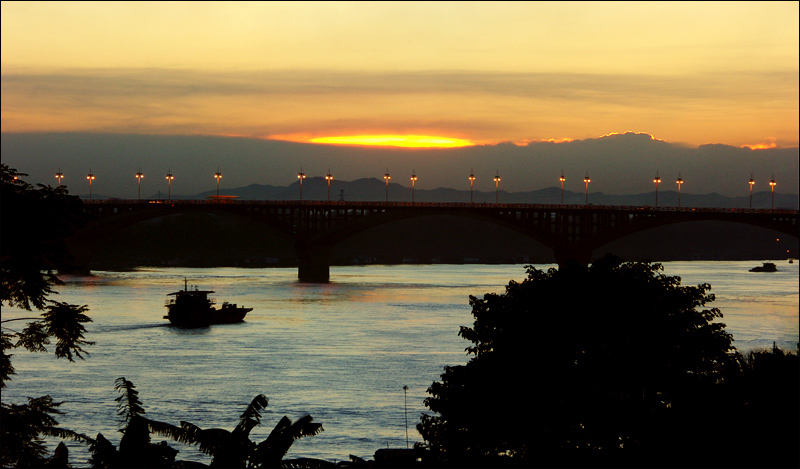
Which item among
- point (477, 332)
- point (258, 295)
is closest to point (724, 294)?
point (258, 295)

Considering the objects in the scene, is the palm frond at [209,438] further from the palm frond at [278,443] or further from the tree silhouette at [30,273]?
the tree silhouette at [30,273]

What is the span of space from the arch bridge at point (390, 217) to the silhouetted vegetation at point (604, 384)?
428ft

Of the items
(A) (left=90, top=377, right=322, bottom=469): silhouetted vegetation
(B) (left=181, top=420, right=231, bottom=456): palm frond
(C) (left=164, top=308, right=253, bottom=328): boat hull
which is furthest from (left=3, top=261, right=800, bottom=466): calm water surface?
(B) (left=181, top=420, right=231, bottom=456): palm frond

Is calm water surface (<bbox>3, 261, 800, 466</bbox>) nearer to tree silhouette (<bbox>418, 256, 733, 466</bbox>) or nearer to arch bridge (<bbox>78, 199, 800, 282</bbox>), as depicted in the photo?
tree silhouette (<bbox>418, 256, 733, 466</bbox>)

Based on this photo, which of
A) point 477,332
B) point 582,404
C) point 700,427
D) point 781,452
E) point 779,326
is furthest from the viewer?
point 779,326

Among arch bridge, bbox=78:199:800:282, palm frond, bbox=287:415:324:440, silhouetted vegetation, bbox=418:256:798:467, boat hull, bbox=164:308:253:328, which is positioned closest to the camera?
palm frond, bbox=287:415:324:440

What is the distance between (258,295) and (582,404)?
112 meters

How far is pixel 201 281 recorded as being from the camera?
170 meters

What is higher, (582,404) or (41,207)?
(41,207)

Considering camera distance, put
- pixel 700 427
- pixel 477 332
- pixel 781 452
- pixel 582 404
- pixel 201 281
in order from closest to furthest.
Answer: pixel 781 452 < pixel 700 427 < pixel 582 404 < pixel 477 332 < pixel 201 281

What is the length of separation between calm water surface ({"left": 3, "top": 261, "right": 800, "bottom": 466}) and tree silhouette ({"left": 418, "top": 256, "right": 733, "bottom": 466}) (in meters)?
3.33

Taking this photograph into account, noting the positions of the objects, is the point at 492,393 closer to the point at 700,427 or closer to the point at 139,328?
the point at 700,427

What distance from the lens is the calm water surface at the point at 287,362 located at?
49.3 meters

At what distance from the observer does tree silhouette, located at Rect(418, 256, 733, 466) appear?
27.4 meters
